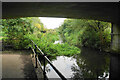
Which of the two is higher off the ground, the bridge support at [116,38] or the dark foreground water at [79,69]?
the bridge support at [116,38]

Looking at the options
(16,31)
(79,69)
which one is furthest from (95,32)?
(16,31)

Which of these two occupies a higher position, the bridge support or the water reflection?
the bridge support

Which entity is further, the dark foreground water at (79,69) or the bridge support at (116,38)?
the bridge support at (116,38)

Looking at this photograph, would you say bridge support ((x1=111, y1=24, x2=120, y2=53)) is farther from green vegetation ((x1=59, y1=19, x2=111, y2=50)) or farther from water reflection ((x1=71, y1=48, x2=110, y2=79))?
water reflection ((x1=71, y1=48, x2=110, y2=79))

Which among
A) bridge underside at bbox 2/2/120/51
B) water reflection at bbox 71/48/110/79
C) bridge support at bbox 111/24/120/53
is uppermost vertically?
bridge underside at bbox 2/2/120/51

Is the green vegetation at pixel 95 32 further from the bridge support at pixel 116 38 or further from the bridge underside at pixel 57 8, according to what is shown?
the bridge underside at pixel 57 8

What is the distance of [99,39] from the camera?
16281 mm

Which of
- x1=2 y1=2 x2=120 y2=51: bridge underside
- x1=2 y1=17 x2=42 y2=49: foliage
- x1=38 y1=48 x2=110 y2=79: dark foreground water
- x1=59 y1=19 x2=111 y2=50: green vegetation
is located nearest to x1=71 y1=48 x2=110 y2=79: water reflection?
x1=38 y1=48 x2=110 y2=79: dark foreground water

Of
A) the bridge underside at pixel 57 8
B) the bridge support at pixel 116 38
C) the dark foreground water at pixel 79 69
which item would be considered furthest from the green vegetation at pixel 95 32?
the bridge underside at pixel 57 8

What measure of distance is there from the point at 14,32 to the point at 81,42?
44.2ft

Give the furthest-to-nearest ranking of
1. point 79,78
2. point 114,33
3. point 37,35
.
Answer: point 114,33
point 37,35
point 79,78

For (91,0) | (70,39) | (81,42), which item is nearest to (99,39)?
(81,42)

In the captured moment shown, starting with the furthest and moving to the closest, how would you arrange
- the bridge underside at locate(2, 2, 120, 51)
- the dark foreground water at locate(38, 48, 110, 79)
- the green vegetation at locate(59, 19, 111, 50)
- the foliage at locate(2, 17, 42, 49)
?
the green vegetation at locate(59, 19, 111, 50) → the foliage at locate(2, 17, 42, 49) → the dark foreground water at locate(38, 48, 110, 79) → the bridge underside at locate(2, 2, 120, 51)

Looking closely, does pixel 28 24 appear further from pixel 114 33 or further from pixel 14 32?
pixel 114 33
